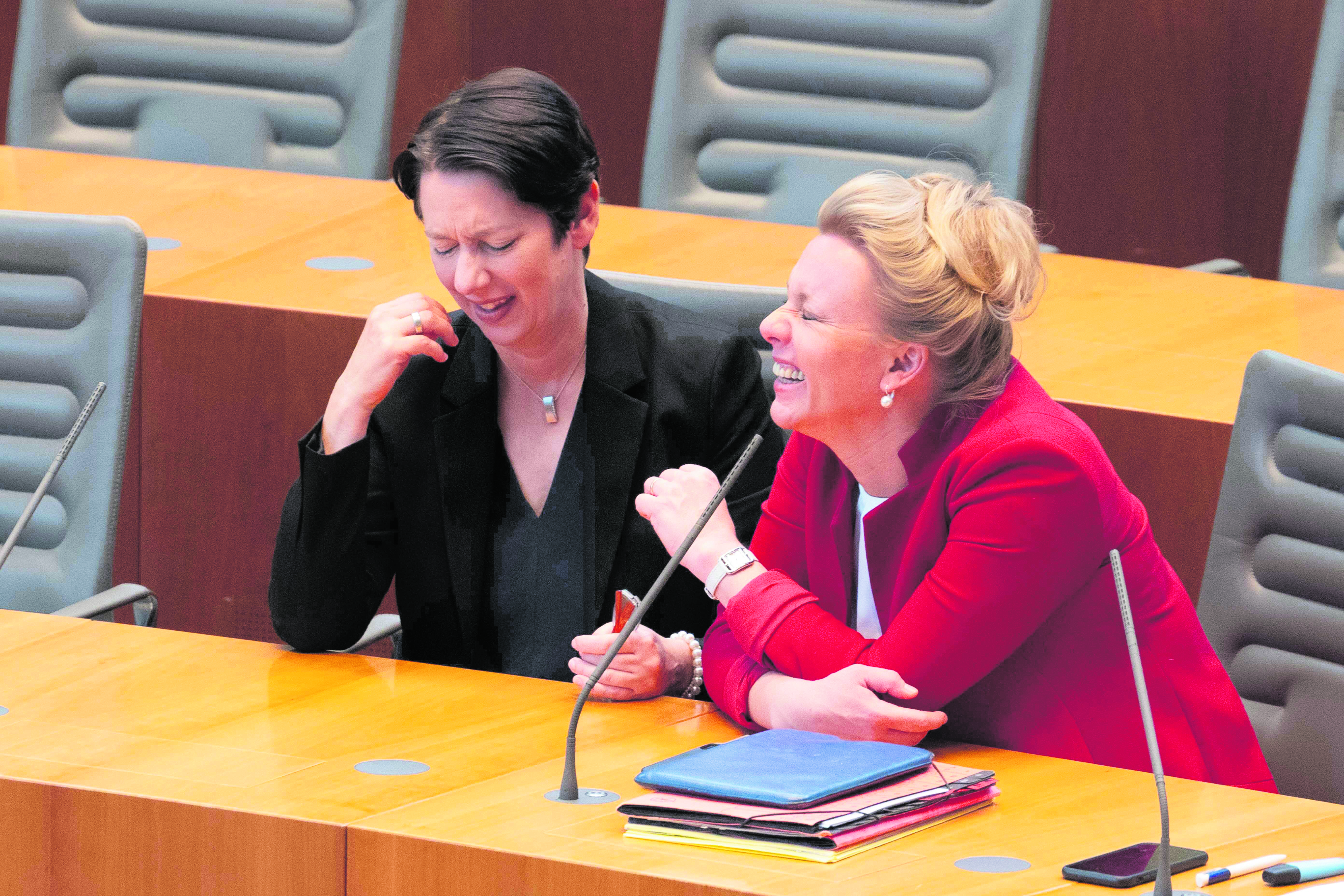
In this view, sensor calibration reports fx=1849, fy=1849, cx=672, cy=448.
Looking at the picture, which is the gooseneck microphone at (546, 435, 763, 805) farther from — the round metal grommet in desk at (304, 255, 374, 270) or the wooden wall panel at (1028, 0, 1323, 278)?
the wooden wall panel at (1028, 0, 1323, 278)

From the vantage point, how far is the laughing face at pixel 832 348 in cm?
154

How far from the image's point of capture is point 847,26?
2795mm

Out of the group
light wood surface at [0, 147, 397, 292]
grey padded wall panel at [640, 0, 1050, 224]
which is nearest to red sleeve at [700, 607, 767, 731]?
light wood surface at [0, 147, 397, 292]

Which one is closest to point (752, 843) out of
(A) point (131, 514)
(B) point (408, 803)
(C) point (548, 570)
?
(B) point (408, 803)

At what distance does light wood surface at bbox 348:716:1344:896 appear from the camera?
120 centimetres

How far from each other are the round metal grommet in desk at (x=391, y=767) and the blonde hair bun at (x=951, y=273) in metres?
0.52

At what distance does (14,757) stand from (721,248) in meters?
1.42

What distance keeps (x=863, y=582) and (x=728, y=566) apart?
14 cm

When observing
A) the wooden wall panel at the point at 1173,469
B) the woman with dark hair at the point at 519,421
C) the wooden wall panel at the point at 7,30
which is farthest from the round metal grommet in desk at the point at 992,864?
the wooden wall panel at the point at 7,30

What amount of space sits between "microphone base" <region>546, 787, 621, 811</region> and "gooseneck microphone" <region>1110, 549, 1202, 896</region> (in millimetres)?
383

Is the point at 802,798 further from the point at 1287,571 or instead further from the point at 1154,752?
the point at 1287,571

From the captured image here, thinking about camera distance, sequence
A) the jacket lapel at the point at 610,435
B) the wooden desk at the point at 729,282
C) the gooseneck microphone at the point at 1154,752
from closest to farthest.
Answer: the gooseneck microphone at the point at 1154,752 → the jacket lapel at the point at 610,435 → the wooden desk at the point at 729,282

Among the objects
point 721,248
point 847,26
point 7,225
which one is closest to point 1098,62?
point 847,26

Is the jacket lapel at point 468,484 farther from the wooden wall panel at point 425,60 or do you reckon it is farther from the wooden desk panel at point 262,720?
the wooden wall panel at point 425,60
